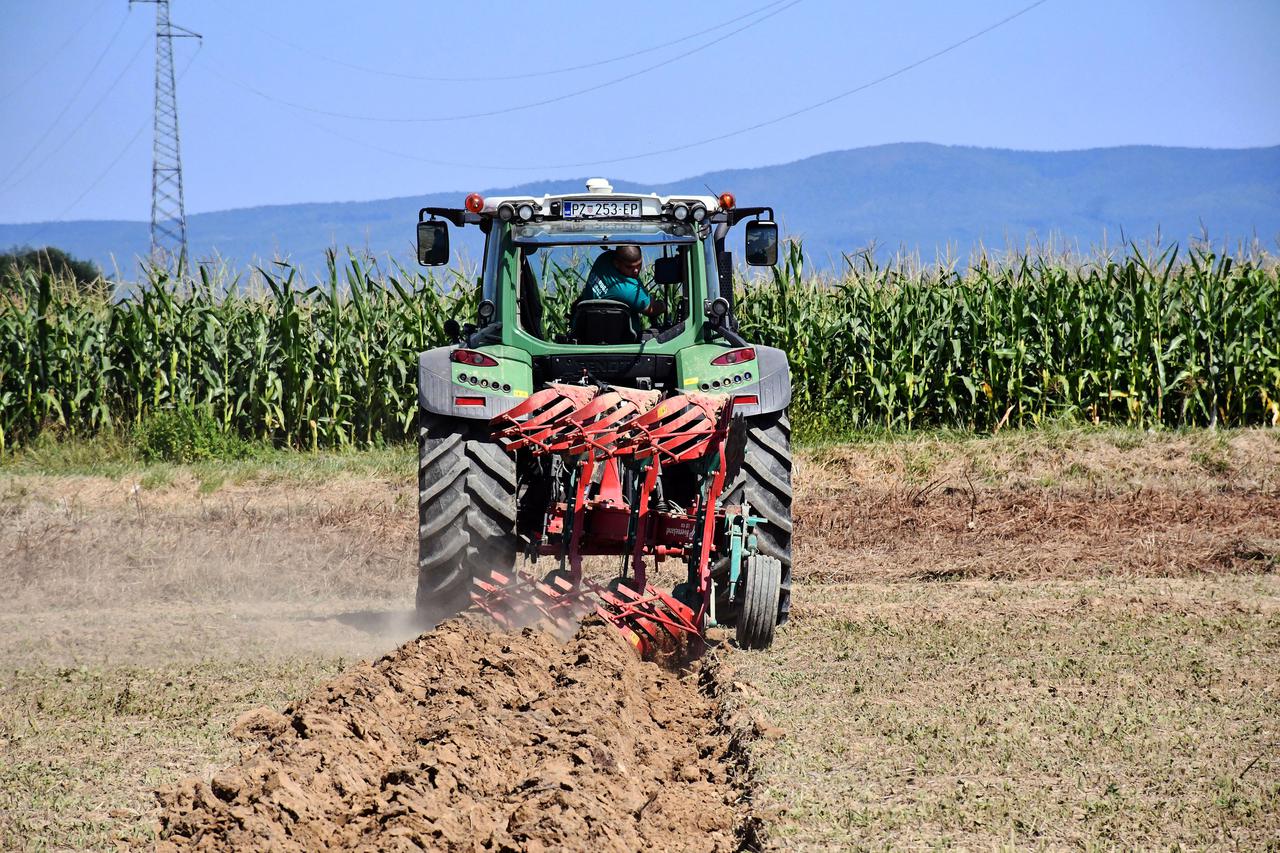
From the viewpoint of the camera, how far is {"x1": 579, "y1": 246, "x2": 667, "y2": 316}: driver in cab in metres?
7.11

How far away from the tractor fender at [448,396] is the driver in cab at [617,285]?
0.93 metres

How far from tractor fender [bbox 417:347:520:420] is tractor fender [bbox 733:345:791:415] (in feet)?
3.63

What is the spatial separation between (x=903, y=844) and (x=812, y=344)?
32.8ft

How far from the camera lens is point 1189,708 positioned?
543cm

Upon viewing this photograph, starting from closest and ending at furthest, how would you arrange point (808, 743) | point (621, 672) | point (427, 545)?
point (808, 743) < point (621, 672) < point (427, 545)

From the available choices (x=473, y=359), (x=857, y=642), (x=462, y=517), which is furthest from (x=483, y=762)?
(x=857, y=642)

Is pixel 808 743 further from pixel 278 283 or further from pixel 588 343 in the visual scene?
pixel 278 283

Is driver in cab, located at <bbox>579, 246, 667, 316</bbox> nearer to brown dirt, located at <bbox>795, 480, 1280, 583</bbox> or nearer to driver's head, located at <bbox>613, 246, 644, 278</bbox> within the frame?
driver's head, located at <bbox>613, 246, 644, 278</bbox>

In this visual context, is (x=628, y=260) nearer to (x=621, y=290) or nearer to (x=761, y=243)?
(x=621, y=290)

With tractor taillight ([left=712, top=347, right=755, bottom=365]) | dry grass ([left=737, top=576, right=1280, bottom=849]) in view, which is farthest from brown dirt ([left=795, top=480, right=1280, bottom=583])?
tractor taillight ([left=712, top=347, right=755, bottom=365])

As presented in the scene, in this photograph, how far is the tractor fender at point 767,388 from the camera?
261 inches

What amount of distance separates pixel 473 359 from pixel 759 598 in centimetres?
179

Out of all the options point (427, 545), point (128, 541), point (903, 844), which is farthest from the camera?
point (128, 541)

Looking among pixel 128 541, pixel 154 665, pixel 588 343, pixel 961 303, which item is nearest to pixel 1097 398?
pixel 961 303
